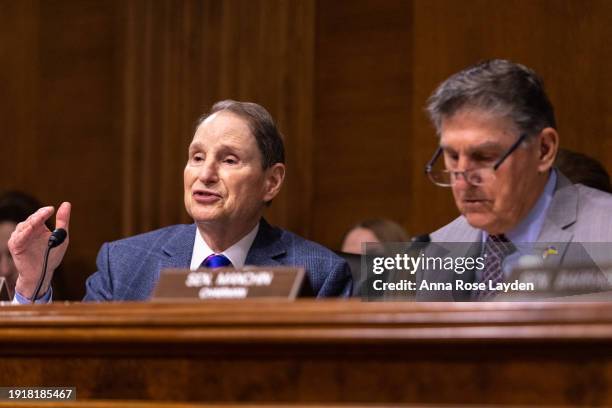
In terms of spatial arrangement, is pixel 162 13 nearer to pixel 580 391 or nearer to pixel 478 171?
pixel 478 171

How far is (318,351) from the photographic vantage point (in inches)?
50.9

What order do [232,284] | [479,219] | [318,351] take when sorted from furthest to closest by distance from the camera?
[479,219]
[232,284]
[318,351]

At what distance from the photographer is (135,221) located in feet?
14.5

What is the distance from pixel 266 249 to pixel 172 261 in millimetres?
242

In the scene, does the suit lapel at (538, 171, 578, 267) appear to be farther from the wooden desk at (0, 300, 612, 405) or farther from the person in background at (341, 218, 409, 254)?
the person in background at (341, 218, 409, 254)

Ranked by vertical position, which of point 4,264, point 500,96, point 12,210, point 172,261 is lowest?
point 4,264

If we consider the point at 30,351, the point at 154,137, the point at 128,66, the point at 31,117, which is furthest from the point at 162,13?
the point at 30,351

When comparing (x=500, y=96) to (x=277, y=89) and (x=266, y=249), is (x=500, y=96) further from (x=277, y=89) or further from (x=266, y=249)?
(x=277, y=89)

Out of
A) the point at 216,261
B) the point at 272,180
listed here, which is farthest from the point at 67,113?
the point at 216,261

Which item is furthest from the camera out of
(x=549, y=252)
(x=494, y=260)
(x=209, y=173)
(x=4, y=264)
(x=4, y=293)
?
(x=4, y=264)

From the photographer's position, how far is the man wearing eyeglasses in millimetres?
1962

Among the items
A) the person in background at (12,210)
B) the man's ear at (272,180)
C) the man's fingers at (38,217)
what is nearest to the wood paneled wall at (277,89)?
the person in background at (12,210)

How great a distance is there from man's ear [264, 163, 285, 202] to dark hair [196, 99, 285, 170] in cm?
2

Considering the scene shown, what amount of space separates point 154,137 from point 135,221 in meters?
0.39
